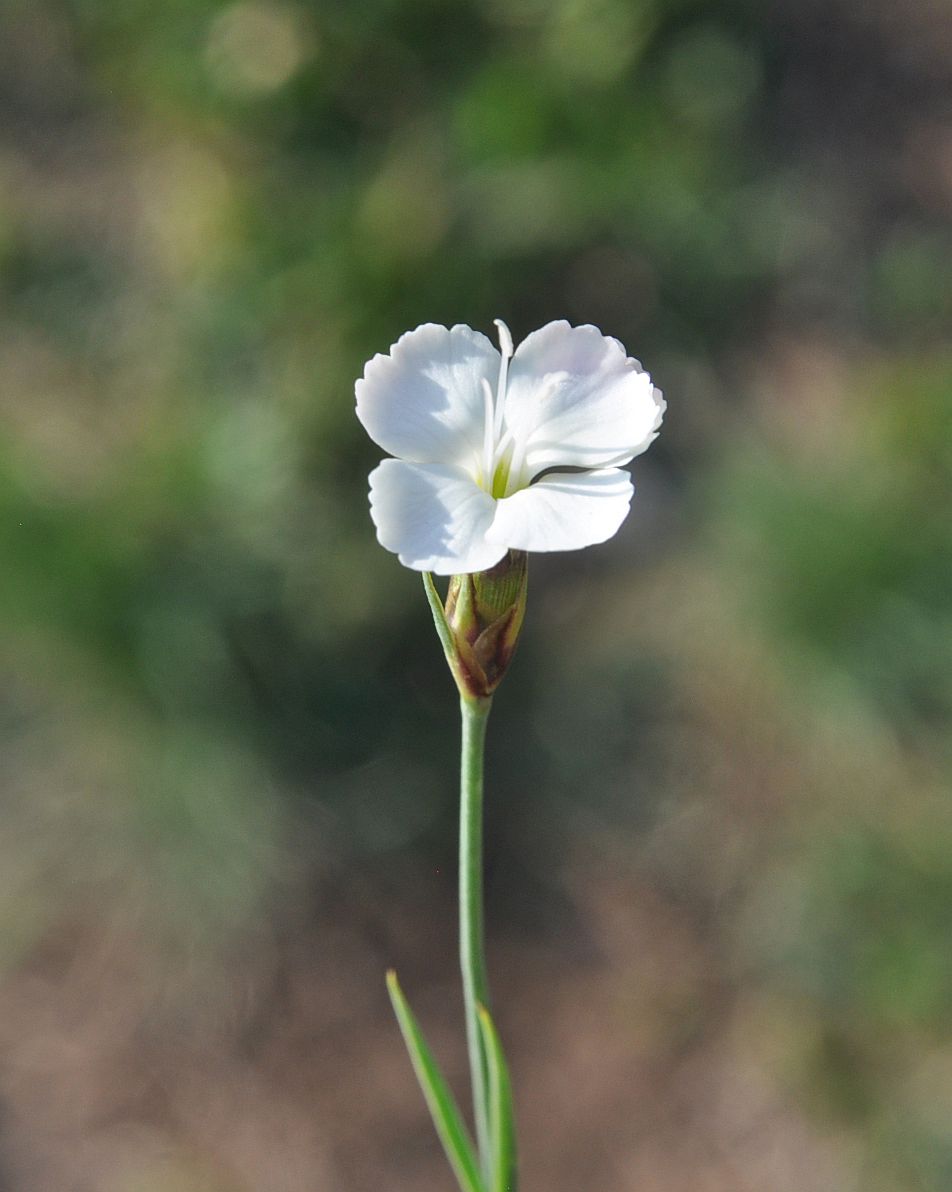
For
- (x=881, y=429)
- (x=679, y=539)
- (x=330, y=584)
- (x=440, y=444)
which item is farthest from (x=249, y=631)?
(x=440, y=444)

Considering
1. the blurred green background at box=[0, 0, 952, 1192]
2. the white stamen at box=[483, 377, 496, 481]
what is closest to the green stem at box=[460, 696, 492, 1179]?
the white stamen at box=[483, 377, 496, 481]

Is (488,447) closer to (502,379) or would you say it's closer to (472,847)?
(502,379)

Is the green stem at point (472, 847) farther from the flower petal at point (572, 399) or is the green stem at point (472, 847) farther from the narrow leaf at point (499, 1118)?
the flower petal at point (572, 399)

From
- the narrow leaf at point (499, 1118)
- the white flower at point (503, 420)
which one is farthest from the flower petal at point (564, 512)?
the narrow leaf at point (499, 1118)

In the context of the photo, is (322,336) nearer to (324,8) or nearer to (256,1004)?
(324,8)

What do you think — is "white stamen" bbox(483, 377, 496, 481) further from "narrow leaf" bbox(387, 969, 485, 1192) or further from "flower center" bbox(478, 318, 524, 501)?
"narrow leaf" bbox(387, 969, 485, 1192)

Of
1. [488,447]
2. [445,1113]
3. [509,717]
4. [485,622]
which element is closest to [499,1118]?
[445,1113]
